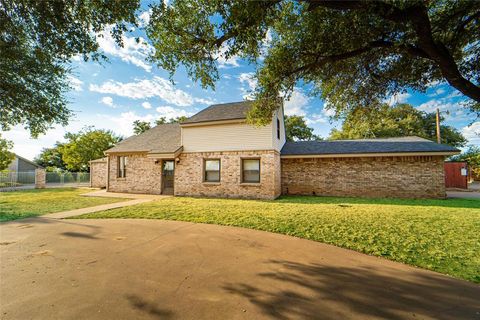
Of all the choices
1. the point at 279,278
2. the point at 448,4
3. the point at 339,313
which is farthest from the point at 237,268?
the point at 448,4

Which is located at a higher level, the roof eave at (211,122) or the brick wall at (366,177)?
the roof eave at (211,122)

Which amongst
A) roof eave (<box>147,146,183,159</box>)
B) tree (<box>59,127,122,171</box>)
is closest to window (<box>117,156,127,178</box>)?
roof eave (<box>147,146,183,159</box>)

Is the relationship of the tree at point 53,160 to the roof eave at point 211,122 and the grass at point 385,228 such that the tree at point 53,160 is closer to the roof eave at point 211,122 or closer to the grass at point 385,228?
the roof eave at point 211,122

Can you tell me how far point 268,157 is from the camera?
1221cm

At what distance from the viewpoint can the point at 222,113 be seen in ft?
45.7

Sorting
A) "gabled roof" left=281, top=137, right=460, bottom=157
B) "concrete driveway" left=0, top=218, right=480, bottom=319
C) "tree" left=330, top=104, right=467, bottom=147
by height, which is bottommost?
"concrete driveway" left=0, top=218, right=480, bottom=319

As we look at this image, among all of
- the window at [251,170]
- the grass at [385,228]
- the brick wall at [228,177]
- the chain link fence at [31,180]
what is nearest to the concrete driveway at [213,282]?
the grass at [385,228]

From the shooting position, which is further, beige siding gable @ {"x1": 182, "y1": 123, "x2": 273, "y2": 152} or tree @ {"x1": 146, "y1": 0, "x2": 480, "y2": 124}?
beige siding gable @ {"x1": 182, "y1": 123, "x2": 273, "y2": 152}

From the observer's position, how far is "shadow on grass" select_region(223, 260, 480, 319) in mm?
2482

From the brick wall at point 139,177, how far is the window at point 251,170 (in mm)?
6182

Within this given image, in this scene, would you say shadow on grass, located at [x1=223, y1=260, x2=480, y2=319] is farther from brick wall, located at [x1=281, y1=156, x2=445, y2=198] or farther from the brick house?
brick wall, located at [x1=281, y1=156, x2=445, y2=198]

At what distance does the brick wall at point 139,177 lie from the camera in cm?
1491

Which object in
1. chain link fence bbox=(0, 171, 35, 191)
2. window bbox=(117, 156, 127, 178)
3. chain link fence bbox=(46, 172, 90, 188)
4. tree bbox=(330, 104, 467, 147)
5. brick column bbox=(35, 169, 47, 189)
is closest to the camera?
window bbox=(117, 156, 127, 178)

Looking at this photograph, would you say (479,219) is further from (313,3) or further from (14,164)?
(14,164)
